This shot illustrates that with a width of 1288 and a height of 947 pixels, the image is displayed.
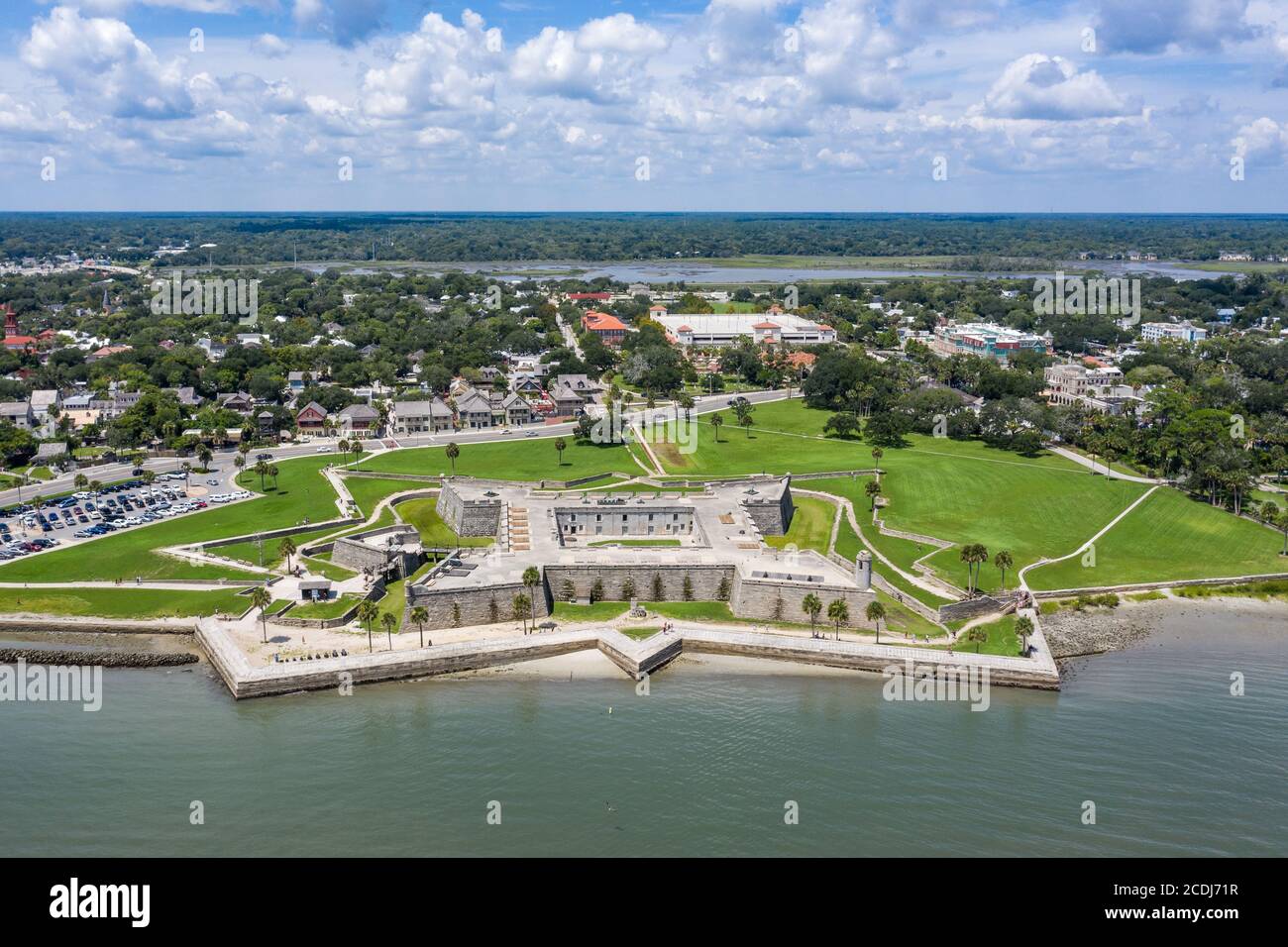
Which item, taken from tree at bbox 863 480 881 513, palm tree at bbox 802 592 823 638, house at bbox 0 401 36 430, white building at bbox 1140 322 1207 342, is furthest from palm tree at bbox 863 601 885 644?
white building at bbox 1140 322 1207 342

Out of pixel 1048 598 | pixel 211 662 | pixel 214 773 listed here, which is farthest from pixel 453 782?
pixel 1048 598

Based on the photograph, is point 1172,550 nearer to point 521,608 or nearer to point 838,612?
point 838,612

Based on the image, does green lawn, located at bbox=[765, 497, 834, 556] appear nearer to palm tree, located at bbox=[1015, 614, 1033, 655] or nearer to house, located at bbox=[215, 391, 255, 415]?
palm tree, located at bbox=[1015, 614, 1033, 655]

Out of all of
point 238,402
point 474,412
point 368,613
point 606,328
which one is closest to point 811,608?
point 368,613

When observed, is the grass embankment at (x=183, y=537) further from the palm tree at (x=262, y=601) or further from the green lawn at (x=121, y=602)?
the palm tree at (x=262, y=601)

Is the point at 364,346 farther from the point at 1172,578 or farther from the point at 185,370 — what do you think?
the point at 1172,578

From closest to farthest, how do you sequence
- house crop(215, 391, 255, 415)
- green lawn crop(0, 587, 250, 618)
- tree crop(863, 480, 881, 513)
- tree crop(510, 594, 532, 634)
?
tree crop(510, 594, 532, 634) → green lawn crop(0, 587, 250, 618) → tree crop(863, 480, 881, 513) → house crop(215, 391, 255, 415)

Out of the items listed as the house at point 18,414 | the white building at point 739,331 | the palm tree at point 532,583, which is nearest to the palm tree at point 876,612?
the palm tree at point 532,583
